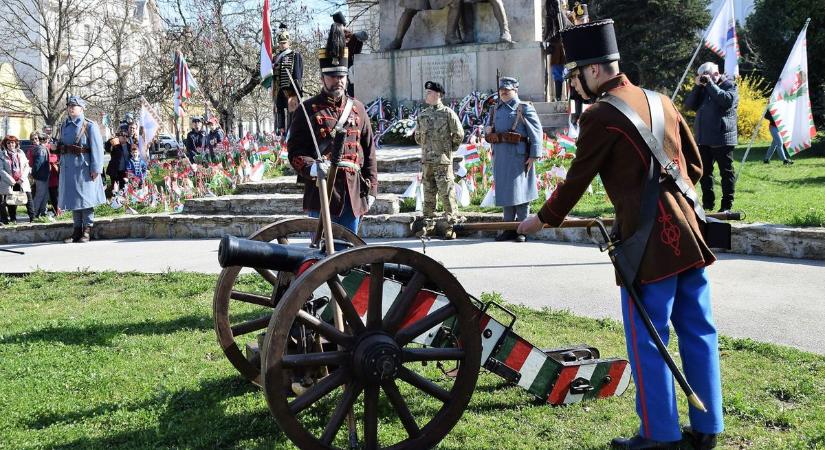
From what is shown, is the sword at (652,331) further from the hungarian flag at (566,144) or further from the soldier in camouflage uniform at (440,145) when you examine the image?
the hungarian flag at (566,144)

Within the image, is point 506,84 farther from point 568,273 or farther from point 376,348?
point 376,348

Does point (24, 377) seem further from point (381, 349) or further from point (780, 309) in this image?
point (780, 309)

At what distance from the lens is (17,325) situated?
23.2 ft

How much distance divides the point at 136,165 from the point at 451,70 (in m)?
6.95

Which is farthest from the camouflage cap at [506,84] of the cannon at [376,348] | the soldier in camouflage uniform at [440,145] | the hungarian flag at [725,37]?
the cannon at [376,348]

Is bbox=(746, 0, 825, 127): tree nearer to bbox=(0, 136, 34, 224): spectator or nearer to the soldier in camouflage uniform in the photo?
the soldier in camouflage uniform

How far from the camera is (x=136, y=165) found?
1744 cm

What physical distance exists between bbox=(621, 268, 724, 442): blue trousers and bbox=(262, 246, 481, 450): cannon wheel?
750 mm

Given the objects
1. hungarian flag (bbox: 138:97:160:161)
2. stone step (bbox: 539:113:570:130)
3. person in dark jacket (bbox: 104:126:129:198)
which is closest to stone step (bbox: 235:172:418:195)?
hungarian flag (bbox: 138:97:160:161)

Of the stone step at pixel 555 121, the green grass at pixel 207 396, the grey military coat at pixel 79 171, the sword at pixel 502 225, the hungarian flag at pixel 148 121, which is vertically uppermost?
the hungarian flag at pixel 148 121

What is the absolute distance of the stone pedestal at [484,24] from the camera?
1720 cm

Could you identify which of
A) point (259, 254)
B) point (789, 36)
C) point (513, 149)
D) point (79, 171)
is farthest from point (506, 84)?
point (789, 36)

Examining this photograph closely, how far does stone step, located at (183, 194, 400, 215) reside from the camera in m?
12.7

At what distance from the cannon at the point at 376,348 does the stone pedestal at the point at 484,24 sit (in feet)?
44.1
